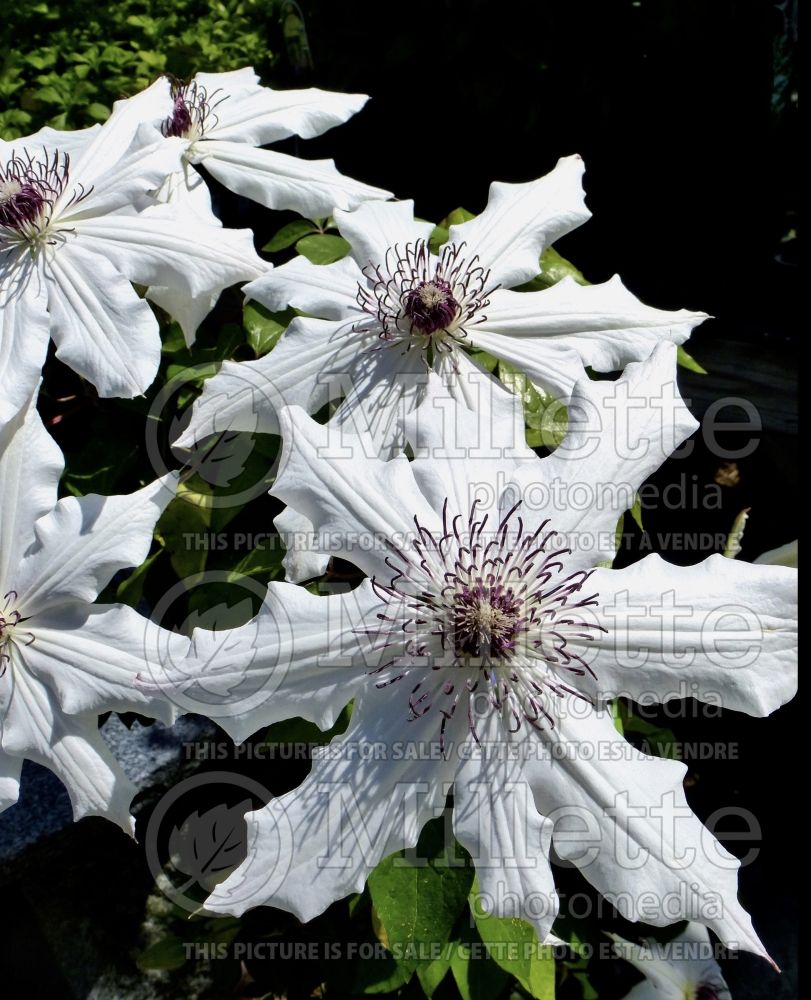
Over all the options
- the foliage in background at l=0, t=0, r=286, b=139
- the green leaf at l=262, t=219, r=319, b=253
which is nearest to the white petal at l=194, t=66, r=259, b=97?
the green leaf at l=262, t=219, r=319, b=253

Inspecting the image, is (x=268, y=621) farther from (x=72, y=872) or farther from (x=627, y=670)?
(x=72, y=872)

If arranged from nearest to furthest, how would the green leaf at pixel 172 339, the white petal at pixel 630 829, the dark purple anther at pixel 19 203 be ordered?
the white petal at pixel 630 829 < the dark purple anther at pixel 19 203 < the green leaf at pixel 172 339

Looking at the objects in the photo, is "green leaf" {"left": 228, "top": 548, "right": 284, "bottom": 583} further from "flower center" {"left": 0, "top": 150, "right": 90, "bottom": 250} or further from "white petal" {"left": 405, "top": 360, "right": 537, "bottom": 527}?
"flower center" {"left": 0, "top": 150, "right": 90, "bottom": 250}

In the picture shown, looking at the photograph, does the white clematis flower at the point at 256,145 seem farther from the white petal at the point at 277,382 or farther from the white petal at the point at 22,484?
the white petal at the point at 22,484

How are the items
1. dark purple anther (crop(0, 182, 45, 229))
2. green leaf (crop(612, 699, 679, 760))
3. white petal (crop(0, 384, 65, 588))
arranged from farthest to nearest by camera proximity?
green leaf (crop(612, 699, 679, 760)) → dark purple anther (crop(0, 182, 45, 229)) → white petal (crop(0, 384, 65, 588))

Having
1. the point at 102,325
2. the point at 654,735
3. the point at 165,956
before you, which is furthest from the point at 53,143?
the point at 654,735

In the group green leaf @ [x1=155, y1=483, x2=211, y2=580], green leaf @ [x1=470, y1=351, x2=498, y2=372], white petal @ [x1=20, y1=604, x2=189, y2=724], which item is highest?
green leaf @ [x1=470, y1=351, x2=498, y2=372]

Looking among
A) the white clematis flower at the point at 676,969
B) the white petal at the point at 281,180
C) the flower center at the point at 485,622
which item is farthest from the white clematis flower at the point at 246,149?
the white clematis flower at the point at 676,969
